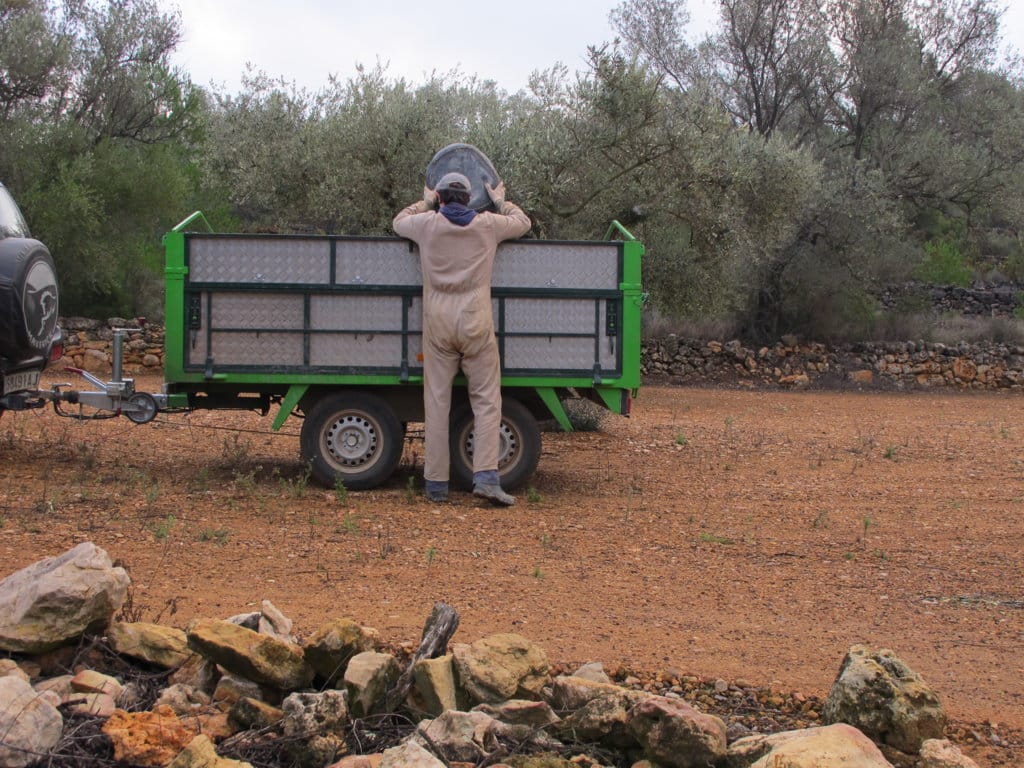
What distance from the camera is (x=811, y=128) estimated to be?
22.8 metres

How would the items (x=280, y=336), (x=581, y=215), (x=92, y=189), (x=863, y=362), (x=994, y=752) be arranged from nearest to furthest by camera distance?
(x=994, y=752)
(x=280, y=336)
(x=581, y=215)
(x=92, y=189)
(x=863, y=362)

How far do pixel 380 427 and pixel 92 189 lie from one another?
1156 centimetres

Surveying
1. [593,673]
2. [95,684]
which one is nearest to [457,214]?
[593,673]

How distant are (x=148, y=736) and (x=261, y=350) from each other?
17.3 feet

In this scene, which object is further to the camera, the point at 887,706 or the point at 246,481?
the point at 246,481

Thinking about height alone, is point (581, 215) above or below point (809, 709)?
above

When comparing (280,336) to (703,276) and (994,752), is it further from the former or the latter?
(703,276)

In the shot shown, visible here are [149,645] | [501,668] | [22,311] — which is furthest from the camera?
[22,311]

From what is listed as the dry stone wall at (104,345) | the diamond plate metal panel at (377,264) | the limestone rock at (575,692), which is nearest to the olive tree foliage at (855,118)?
the dry stone wall at (104,345)

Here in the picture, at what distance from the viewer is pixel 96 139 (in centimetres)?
1909

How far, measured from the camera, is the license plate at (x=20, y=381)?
855 centimetres

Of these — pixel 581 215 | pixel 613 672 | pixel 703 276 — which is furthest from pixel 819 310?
pixel 613 672

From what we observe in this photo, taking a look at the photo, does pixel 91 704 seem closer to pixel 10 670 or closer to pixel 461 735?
pixel 10 670

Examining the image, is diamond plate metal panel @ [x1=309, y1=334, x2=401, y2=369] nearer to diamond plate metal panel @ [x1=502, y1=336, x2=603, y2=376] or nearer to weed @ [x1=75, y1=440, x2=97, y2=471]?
diamond plate metal panel @ [x1=502, y1=336, x2=603, y2=376]
